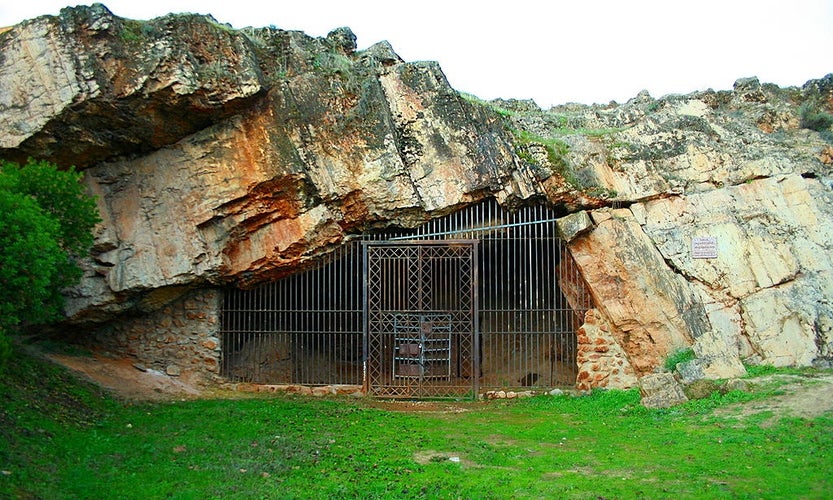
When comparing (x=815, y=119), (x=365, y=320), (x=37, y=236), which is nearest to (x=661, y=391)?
(x=365, y=320)

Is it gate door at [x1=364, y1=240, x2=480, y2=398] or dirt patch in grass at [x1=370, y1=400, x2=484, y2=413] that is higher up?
gate door at [x1=364, y1=240, x2=480, y2=398]

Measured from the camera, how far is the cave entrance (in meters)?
13.5

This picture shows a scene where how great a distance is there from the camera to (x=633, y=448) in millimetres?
9148

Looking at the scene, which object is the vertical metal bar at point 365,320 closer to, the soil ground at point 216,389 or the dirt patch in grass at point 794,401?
the soil ground at point 216,389

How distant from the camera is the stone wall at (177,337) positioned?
44.2 feet

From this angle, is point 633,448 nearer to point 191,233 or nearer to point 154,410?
point 154,410

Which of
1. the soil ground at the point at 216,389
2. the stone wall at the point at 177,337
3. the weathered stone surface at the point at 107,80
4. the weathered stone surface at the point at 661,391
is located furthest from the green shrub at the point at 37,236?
the weathered stone surface at the point at 661,391

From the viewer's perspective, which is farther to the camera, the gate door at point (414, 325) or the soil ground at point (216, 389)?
the gate door at point (414, 325)

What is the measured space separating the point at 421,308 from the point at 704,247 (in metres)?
5.06

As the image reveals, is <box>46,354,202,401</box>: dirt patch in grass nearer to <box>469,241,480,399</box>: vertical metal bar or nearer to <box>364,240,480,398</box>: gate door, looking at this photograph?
<box>364,240,480,398</box>: gate door

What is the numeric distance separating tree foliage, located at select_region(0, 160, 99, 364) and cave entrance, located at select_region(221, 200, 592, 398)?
371cm

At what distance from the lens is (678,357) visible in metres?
12.6

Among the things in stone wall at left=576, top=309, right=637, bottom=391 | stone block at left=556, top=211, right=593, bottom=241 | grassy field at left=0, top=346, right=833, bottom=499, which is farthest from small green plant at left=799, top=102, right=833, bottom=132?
grassy field at left=0, top=346, right=833, bottom=499

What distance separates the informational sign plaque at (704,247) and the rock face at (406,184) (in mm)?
33
